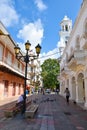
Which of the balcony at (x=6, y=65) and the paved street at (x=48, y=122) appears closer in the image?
the paved street at (x=48, y=122)

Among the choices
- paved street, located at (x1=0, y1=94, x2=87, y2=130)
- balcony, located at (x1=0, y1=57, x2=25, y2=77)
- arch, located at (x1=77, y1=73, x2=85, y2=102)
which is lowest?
paved street, located at (x1=0, y1=94, x2=87, y2=130)

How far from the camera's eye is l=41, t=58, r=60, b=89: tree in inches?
2061

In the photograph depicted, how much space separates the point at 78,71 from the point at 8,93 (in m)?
10.8

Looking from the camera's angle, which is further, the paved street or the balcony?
the balcony

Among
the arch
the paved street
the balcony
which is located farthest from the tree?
the paved street

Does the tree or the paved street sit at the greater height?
the tree

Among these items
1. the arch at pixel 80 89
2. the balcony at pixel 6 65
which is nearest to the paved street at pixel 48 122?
the arch at pixel 80 89

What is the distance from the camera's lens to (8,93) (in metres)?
Answer: 23.8

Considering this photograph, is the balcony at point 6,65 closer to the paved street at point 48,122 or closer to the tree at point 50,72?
the paved street at point 48,122

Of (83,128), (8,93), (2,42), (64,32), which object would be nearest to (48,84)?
(64,32)

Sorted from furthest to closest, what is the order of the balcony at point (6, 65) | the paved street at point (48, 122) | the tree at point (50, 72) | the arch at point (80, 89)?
the tree at point (50, 72), the arch at point (80, 89), the balcony at point (6, 65), the paved street at point (48, 122)

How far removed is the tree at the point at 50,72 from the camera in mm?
52344

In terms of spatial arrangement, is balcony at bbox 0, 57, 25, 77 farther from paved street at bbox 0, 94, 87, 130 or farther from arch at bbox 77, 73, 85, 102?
paved street at bbox 0, 94, 87, 130

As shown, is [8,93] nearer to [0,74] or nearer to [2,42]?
[0,74]
